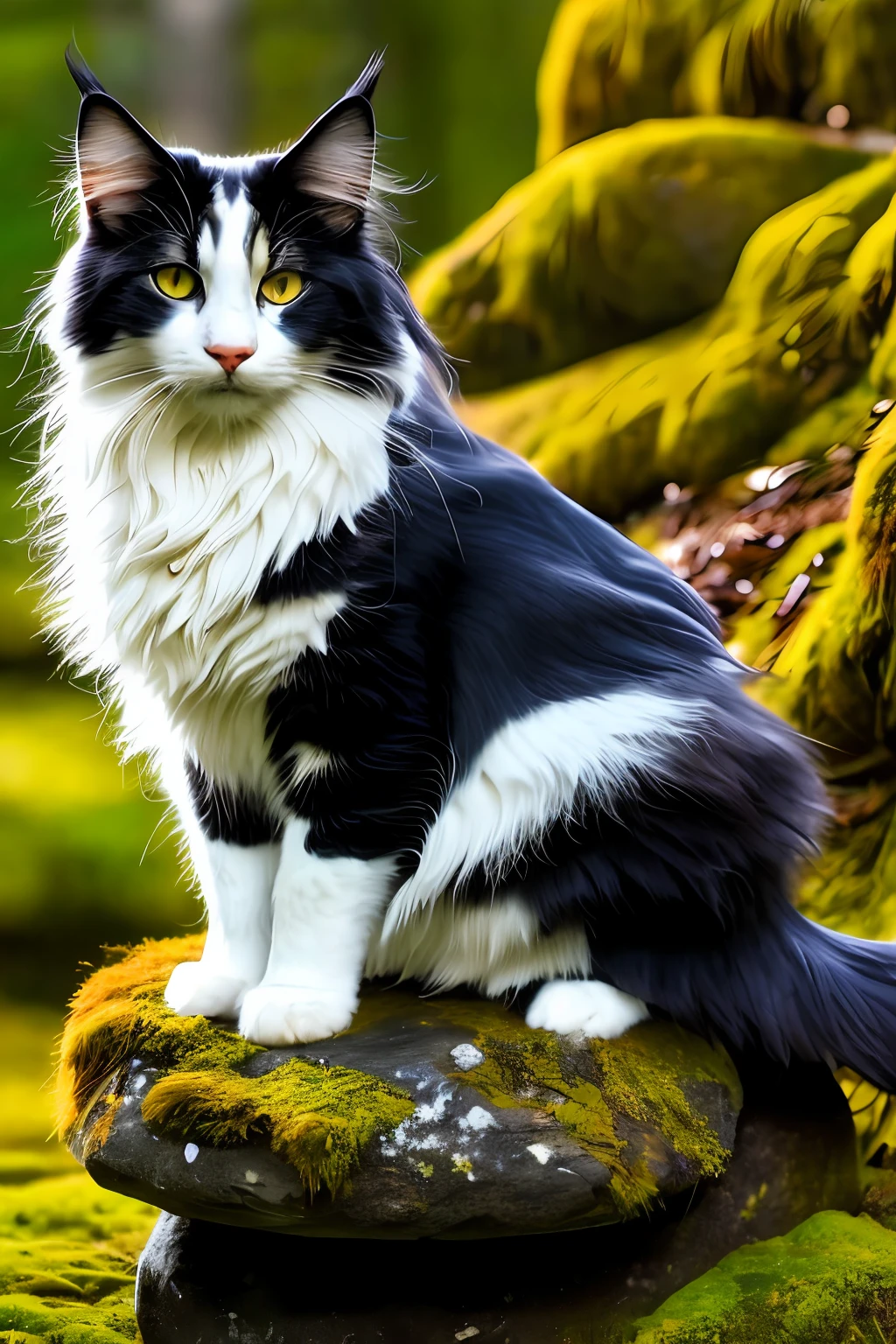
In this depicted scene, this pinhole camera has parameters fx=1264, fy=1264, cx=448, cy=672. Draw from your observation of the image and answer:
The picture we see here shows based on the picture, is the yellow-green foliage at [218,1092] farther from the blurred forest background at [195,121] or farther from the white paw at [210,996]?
the blurred forest background at [195,121]

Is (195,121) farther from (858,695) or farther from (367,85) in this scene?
(858,695)

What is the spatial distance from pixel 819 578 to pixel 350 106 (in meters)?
1.37

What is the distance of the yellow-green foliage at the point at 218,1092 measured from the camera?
4.33ft

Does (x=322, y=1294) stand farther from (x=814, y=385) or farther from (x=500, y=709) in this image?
(x=814, y=385)

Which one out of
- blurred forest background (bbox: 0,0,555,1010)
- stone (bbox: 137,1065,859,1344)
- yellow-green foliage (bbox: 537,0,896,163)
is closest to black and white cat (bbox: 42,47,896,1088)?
stone (bbox: 137,1065,859,1344)

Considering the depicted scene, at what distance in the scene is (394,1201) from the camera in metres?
1.31

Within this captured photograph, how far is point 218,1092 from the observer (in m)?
1.39

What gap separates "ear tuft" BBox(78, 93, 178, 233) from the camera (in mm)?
1325

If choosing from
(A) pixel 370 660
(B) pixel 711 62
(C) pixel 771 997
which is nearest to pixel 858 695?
(C) pixel 771 997

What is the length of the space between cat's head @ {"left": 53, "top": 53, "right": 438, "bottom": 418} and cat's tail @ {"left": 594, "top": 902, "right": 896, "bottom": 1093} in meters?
0.77

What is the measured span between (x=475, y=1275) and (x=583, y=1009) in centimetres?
32

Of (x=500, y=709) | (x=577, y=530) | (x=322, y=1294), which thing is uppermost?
(x=577, y=530)

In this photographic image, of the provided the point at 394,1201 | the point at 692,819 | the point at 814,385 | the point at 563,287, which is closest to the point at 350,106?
the point at 692,819

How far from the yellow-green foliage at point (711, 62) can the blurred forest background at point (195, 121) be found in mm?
266
